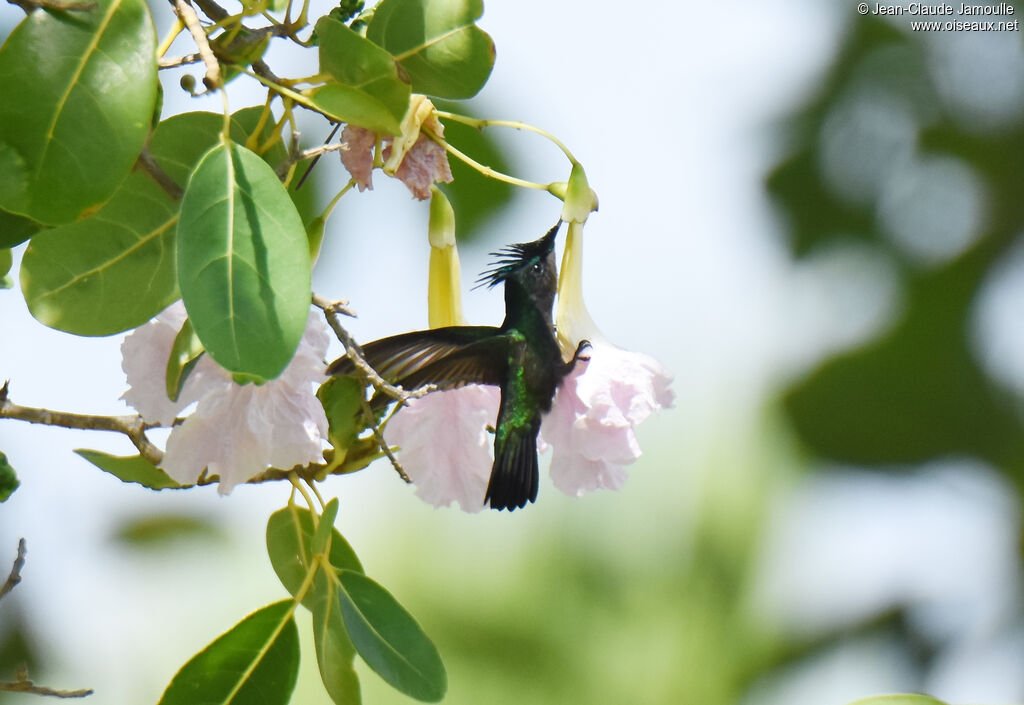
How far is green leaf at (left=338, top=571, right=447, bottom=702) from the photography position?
1.63ft

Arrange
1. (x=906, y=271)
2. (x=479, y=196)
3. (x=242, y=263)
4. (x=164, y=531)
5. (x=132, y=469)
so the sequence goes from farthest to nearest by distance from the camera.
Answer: (x=906, y=271)
(x=164, y=531)
(x=479, y=196)
(x=132, y=469)
(x=242, y=263)

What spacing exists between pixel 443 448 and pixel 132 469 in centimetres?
22

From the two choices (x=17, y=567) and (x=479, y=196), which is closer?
(x=17, y=567)

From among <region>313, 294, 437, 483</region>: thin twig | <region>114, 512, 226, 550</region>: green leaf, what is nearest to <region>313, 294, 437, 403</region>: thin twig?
<region>313, 294, 437, 483</region>: thin twig

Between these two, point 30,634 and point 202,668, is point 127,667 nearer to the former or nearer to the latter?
point 30,634

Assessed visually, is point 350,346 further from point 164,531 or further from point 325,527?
point 164,531

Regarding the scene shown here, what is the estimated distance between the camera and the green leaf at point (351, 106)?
44 cm

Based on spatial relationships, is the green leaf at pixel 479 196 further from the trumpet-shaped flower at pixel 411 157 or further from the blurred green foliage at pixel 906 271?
the blurred green foliage at pixel 906 271

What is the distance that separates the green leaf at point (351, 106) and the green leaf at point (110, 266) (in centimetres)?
11

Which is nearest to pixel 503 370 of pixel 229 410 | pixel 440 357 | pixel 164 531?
pixel 440 357

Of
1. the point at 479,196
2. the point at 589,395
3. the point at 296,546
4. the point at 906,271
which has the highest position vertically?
the point at 906,271

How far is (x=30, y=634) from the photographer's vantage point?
3033mm

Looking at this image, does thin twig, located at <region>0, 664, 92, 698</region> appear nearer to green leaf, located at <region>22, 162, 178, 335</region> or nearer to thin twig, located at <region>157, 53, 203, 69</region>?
green leaf, located at <region>22, 162, 178, 335</region>

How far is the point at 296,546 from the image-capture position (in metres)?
0.63
